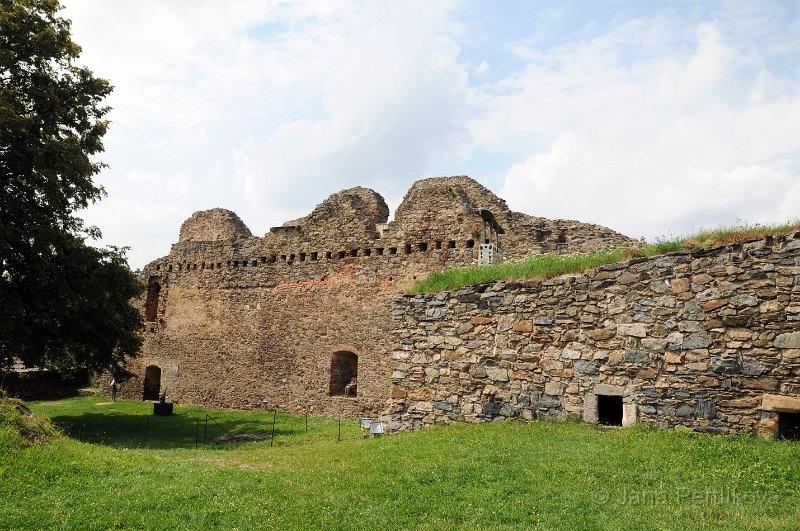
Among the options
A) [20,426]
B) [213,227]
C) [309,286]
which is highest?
[213,227]

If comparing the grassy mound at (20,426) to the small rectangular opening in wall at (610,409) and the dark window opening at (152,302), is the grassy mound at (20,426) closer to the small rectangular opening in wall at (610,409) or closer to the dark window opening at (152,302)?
the small rectangular opening in wall at (610,409)

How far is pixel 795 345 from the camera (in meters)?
7.44

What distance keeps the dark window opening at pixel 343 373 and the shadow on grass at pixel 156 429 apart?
6.67 ft

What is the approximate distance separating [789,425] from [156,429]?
14.0 m

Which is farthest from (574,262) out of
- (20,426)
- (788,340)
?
(20,426)

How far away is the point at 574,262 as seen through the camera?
32.2ft

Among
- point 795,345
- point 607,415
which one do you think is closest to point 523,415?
point 607,415

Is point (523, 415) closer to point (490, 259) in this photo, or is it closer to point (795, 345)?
point (795, 345)

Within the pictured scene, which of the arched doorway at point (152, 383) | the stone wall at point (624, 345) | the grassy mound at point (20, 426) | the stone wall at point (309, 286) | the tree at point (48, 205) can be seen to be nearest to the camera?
the stone wall at point (624, 345)

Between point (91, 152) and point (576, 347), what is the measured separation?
1295 cm

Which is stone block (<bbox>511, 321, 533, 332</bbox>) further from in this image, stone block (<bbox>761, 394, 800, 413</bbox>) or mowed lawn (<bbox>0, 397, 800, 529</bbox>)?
stone block (<bbox>761, 394, 800, 413</bbox>)

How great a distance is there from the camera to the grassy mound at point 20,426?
7.96m

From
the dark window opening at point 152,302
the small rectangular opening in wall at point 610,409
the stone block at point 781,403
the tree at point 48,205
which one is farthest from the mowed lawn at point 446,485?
the dark window opening at point 152,302

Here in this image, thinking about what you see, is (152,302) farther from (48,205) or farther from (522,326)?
(522,326)
